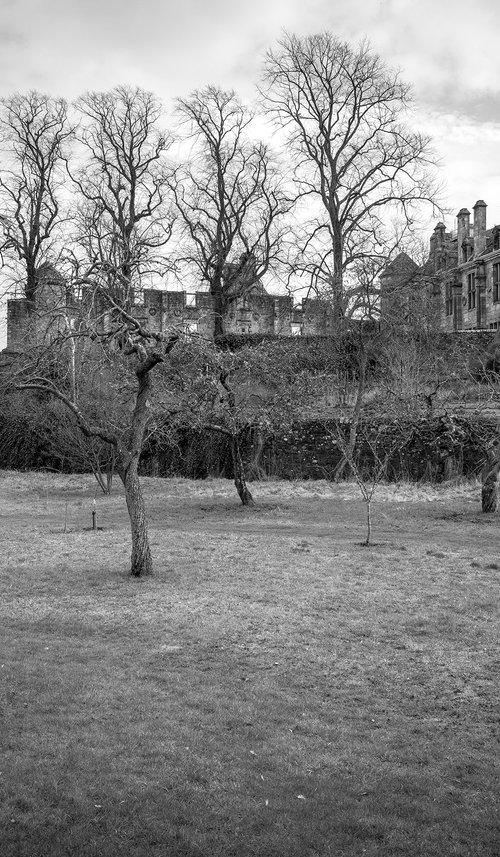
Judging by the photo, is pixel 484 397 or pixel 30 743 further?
pixel 484 397

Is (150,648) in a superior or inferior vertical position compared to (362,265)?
inferior

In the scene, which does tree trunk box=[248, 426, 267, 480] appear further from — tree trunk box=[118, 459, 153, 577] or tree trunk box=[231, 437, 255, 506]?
tree trunk box=[118, 459, 153, 577]

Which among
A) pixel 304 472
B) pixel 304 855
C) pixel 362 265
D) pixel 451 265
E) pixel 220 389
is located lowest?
pixel 304 855

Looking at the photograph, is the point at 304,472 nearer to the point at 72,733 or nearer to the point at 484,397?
the point at 484,397

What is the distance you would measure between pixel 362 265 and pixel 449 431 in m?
9.38

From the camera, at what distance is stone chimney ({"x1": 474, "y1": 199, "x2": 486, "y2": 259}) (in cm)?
5234

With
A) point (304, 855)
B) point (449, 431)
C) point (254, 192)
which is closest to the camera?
point (304, 855)

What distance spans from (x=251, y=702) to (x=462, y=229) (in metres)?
54.1

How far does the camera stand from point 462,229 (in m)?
56.3

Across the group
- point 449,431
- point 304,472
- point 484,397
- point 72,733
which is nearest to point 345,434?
point 304,472

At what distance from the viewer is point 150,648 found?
874 cm

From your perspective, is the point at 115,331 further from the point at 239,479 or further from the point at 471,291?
the point at 471,291

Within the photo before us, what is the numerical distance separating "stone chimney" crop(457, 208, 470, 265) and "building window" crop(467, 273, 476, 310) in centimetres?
219

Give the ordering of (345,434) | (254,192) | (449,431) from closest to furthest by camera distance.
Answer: (449,431) < (345,434) < (254,192)
